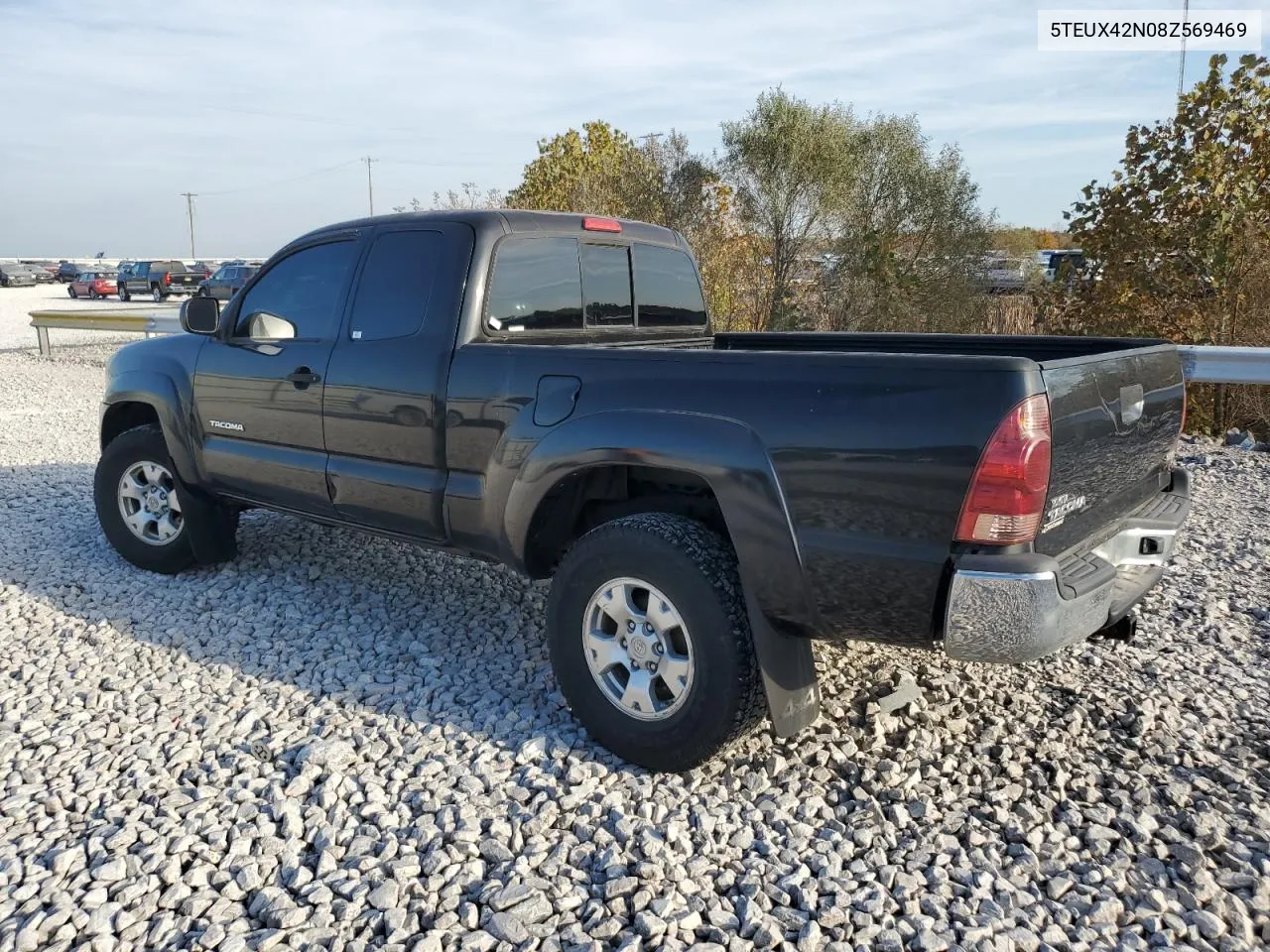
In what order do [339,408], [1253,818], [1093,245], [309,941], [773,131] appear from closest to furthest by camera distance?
[309,941] → [1253,818] → [339,408] → [1093,245] → [773,131]

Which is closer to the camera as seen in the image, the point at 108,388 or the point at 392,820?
the point at 392,820

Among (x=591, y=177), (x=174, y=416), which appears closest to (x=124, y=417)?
(x=174, y=416)

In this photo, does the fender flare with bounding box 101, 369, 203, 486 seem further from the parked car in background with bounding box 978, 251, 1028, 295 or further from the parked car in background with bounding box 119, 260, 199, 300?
the parked car in background with bounding box 119, 260, 199, 300

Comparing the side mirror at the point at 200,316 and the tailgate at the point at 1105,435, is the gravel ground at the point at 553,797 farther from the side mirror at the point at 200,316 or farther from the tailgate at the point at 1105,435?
the side mirror at the point at 200,316

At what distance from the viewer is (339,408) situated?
13.7 ft

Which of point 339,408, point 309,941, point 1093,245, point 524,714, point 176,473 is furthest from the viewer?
point 1093,245

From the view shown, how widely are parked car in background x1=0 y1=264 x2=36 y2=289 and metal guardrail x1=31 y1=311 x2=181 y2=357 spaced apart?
153 feet

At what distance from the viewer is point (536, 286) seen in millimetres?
4059

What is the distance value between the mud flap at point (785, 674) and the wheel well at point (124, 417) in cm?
409

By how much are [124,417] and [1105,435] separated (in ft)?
17.1

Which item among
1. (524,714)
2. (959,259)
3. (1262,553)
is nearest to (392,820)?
(524,714)

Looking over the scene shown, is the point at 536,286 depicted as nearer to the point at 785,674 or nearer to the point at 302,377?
the point at 302,377

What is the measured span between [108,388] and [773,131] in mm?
14612

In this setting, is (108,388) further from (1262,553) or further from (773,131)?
(773,131)
